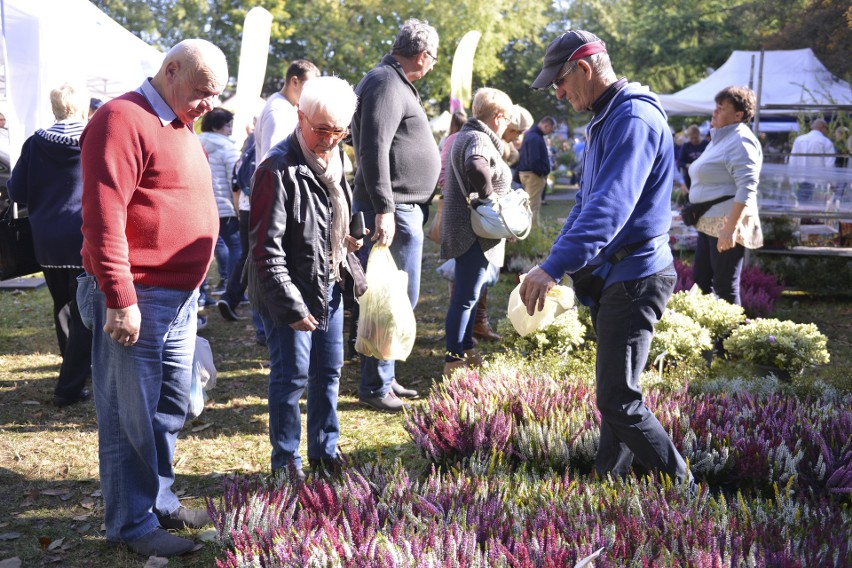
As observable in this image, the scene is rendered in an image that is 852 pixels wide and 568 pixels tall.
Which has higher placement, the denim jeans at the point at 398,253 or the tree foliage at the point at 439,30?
the tree foliage at the point at 439,30

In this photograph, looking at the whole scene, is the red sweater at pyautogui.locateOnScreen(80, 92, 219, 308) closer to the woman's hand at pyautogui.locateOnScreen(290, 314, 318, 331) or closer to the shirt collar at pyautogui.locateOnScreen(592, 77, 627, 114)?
the woman's hand at pyautogui.locateOnScreen(290, 314, 318, 331)

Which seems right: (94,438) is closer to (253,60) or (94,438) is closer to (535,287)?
(535,287)

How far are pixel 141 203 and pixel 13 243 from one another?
2.78 meters

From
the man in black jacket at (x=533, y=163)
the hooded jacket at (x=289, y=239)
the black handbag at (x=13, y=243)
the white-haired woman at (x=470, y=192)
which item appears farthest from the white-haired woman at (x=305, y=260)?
the man in black jacket at (x=533, y=163)

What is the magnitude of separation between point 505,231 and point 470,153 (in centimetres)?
55

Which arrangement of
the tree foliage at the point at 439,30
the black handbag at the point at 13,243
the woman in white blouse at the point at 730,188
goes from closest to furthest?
the black handbag at the point at 13,243, the woman in white blouse at the point at 730,188, the tree foliage at the point at 439,30

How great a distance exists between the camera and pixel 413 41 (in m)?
4.87

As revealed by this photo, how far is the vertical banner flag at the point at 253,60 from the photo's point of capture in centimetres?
928

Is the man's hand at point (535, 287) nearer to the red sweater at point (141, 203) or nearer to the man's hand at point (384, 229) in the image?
the red sweater at point (141, 203)

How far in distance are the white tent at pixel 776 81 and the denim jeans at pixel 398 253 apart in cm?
1527

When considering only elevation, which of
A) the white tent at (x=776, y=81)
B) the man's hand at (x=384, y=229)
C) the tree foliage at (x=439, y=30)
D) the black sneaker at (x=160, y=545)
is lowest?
the black sneaker at (x=160, y=545)

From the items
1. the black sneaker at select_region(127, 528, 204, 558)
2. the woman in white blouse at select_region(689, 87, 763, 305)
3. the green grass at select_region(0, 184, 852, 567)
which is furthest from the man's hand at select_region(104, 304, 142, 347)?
the woman in white blouse at select_region(689, 87, 763, 305)

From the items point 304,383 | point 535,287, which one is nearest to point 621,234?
point 535,287

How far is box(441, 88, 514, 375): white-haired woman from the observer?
5.33 metres
